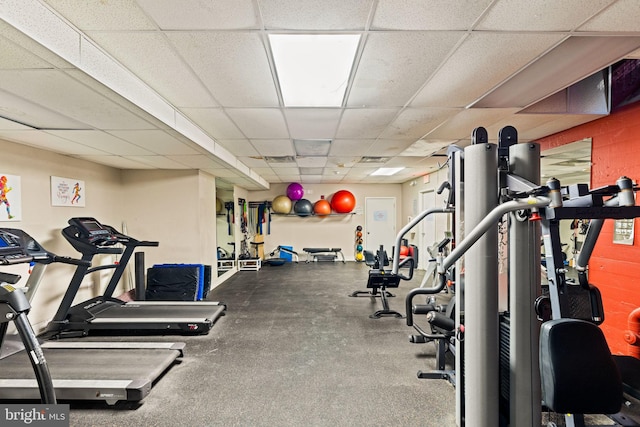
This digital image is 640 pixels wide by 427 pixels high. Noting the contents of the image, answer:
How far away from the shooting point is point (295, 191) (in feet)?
24.8

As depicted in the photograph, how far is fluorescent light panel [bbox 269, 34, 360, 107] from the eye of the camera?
1590 millimetres

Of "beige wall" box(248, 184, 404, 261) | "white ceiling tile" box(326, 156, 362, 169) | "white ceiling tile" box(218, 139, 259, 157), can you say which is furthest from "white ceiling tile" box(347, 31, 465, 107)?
"beige wall" box(248, 184, 404, 261)

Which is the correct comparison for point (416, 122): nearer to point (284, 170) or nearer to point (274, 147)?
point (274, 147)

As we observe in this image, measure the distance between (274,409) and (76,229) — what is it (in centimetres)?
307

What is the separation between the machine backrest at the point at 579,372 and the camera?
1.09m

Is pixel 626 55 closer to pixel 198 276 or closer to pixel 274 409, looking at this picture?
pixel 274 409

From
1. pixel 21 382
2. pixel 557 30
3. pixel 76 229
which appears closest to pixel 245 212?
pixel 76 229

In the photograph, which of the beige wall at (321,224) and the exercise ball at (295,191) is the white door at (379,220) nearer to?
the beige wall at (321,224)

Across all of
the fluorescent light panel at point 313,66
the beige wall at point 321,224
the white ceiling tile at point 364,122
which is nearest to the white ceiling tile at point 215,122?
the fluorescent light panel at point 313,66

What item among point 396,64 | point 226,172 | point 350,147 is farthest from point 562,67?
point 226,172

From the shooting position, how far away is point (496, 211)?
1.13 meters

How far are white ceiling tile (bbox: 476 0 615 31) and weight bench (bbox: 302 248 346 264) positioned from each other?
21.0 ft

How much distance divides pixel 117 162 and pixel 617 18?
17.2 feet

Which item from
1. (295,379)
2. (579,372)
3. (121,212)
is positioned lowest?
(295,379)
